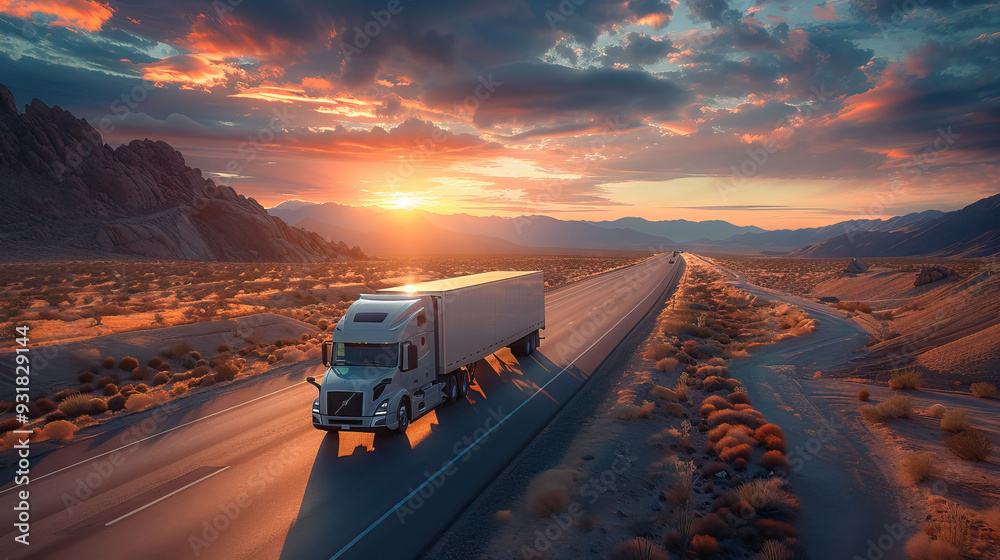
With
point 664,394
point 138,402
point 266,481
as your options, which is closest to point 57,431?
point 138,402

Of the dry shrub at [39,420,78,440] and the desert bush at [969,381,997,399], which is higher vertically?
the desert bush at [969,381,997,399]

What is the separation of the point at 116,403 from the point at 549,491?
1473cm

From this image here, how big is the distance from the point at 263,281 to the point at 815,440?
48714mm

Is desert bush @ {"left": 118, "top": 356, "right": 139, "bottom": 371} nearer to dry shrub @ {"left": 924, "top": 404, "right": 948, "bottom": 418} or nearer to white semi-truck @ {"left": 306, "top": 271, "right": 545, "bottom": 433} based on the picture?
white semi-truck @ {"left": 306, "top": 271, "right": 545, "bottom": 433}

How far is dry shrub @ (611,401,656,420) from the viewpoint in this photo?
1342cm

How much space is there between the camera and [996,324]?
52.0 feet

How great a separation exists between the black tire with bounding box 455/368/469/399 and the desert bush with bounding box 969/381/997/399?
14.5 meters

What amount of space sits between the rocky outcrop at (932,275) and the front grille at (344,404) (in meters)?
43.5

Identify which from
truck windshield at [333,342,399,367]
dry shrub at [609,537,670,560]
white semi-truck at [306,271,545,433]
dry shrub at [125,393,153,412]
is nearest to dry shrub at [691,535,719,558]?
dry shrub at [609,537,670,560]

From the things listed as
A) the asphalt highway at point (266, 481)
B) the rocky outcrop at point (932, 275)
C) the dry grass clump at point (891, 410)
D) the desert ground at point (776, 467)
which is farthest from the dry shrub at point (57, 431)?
the rocky outcrop at point (932, 275)

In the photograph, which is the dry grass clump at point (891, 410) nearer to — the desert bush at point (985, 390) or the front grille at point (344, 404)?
the desert bush at point (985, 390)

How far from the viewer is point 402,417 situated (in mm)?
11844

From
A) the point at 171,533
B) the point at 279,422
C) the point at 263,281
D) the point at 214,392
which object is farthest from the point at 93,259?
the point at 171,533

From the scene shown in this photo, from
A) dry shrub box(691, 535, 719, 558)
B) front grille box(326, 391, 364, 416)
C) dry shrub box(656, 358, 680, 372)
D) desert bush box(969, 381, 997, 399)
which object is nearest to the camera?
dry shrub box(691, 535, 719, 558)
